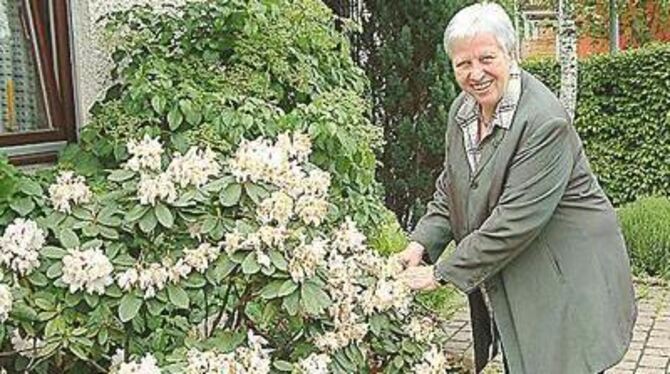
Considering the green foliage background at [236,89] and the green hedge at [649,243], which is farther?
the green hedge at [649,243]

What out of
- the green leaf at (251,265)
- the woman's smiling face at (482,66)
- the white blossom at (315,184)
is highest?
the woman's smiling face at (482,66)

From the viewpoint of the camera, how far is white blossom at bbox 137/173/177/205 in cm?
276

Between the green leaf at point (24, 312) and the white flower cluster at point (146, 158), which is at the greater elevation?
the white flower cluster at point (146, 158)

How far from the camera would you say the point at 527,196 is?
2.92 m

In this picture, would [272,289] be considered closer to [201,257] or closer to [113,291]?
[201,257]

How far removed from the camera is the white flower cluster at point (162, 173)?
2769mm

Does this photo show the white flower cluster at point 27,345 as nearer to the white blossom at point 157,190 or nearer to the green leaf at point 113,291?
the green leaf at point 113,291

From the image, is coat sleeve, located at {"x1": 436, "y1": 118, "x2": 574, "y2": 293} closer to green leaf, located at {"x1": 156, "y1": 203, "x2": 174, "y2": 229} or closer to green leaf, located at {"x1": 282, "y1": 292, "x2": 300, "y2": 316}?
green leaf, located at {"x1": 282, "y1": 292, "x2": 300, "y2": 316}

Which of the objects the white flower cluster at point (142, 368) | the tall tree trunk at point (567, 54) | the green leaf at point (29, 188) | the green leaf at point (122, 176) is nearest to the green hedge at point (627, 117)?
the tall tree trunk at point (567, 54)

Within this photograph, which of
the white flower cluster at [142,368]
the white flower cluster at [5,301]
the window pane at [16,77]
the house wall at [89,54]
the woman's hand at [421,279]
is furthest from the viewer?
the house wall at [89,54]

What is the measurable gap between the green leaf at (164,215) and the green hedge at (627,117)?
8.24 meters

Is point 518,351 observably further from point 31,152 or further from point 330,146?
point 31,152

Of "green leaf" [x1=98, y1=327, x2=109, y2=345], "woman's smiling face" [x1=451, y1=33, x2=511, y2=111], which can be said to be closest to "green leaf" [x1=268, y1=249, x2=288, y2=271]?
"green leaf" [x1=98, y1=327, x2=109, y2=345]

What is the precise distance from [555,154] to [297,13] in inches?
78.3
